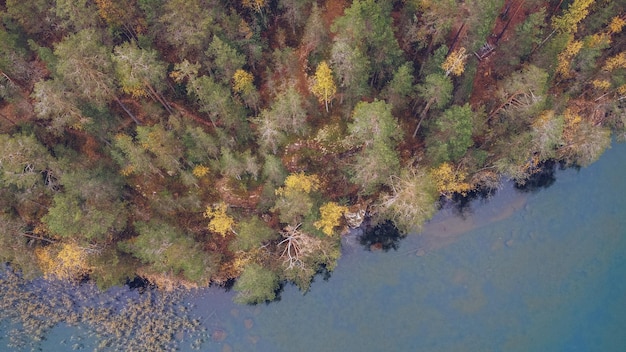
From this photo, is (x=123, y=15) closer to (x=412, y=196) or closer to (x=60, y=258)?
(x=60, y=258)

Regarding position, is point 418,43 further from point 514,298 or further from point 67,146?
point 67,146

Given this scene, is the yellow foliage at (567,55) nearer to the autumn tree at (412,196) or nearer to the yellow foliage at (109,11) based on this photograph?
the autumn tree at (412,196)

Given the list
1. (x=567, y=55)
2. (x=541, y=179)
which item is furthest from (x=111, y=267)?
(x=567, y=55)

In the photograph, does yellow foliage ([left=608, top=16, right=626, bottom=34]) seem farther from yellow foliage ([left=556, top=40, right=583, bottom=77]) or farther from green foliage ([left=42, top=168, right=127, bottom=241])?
green foliage ([left=42, top=168, right=127, bottom=241])

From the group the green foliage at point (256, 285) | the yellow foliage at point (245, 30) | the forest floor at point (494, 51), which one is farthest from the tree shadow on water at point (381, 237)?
the yellow foliage at point (245, 30)

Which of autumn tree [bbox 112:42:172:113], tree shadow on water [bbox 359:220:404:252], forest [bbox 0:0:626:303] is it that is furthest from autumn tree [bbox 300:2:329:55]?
tree shadow on water [bbox 359:220:404:252]

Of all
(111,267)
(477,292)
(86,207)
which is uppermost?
(477,292)

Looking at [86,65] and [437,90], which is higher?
[437,90]
